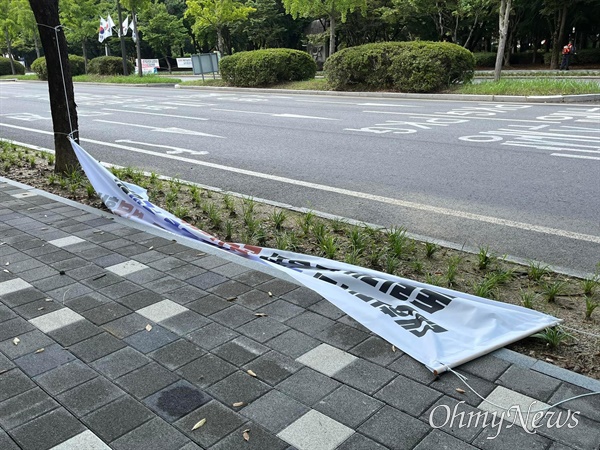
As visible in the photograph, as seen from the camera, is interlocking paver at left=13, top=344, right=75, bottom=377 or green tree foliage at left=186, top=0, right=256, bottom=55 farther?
green tree foliage at left=186, top=0, right=256, bottom=55

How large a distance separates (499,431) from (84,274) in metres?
3.12

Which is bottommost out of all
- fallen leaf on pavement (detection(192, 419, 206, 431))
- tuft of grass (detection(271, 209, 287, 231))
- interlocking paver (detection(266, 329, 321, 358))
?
fallen leaf on pavement (detection(192, 419, 206, 431))

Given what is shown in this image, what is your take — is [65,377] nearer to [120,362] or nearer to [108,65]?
[120,362]

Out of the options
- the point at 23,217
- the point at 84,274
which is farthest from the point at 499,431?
the point at 23,217

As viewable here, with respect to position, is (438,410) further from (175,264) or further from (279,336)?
(175,264)

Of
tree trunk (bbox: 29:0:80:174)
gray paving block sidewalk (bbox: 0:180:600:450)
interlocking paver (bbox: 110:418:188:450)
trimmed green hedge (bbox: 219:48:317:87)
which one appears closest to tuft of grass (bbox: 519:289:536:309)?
gray paving block sidewalk (bbox: 0:180:600:450)

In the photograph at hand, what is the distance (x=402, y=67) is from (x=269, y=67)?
7.54m

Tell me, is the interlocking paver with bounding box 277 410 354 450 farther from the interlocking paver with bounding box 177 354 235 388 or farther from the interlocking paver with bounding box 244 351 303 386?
the interlocking paver with bounding box 177 354 235 388

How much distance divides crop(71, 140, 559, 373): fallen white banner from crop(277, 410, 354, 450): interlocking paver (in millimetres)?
683

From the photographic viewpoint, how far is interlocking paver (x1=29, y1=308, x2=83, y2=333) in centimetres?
339

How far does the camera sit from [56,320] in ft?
11.4

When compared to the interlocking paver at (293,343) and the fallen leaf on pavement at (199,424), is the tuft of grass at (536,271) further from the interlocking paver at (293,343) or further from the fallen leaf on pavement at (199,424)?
Answer: the fallen leaf on pavement at (199,424)

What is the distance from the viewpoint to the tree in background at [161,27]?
4947 cm

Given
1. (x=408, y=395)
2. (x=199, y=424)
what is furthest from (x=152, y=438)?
(x=408, y=395)
